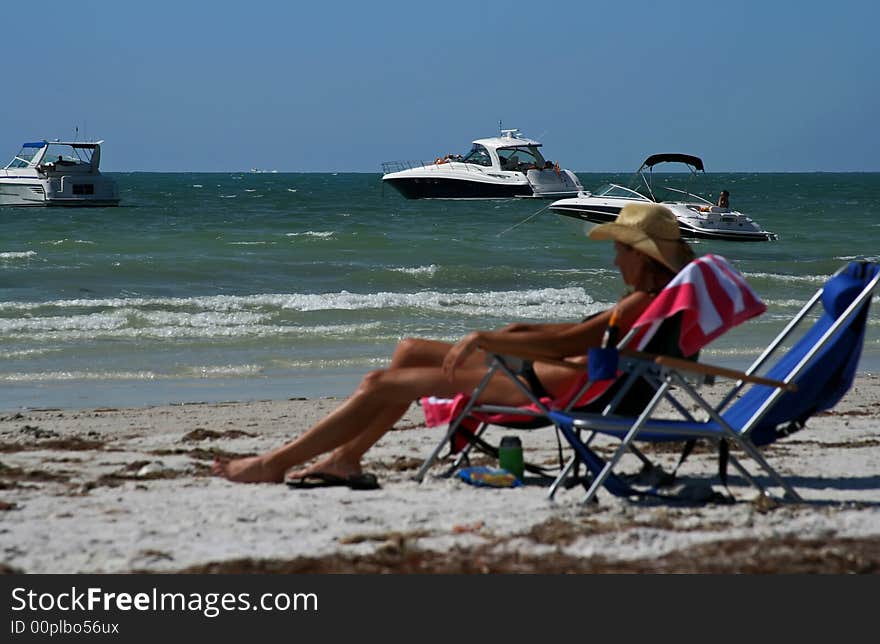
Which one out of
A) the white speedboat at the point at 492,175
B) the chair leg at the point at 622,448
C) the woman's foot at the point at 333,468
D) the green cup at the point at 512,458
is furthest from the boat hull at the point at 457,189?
the chair leg at the point at 622,448

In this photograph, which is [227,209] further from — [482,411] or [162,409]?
[482,411]

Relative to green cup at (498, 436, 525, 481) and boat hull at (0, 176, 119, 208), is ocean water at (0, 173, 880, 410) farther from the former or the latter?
green cup at (498, 436, 525, 481)

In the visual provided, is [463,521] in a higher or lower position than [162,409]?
higher

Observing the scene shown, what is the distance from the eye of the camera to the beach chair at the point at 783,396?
14.5 feet

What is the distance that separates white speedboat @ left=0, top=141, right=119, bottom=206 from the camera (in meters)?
42.8

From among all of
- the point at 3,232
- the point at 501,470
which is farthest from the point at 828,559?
the point at 3,232

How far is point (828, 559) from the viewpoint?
3562 millimetres

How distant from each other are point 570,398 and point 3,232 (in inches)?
1094

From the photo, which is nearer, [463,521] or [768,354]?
[463,521]

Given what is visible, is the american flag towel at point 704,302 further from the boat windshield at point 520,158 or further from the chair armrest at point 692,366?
the boat windshield at point 520,158

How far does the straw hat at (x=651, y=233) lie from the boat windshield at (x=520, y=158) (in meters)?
41.2

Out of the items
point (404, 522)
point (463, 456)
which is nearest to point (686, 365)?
point (404, 522)

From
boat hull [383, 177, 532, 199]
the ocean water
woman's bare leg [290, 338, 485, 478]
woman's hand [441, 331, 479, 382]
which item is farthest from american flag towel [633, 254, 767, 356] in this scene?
boat hull [383, 177, 532, 199]

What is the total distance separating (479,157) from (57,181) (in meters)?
15.2
